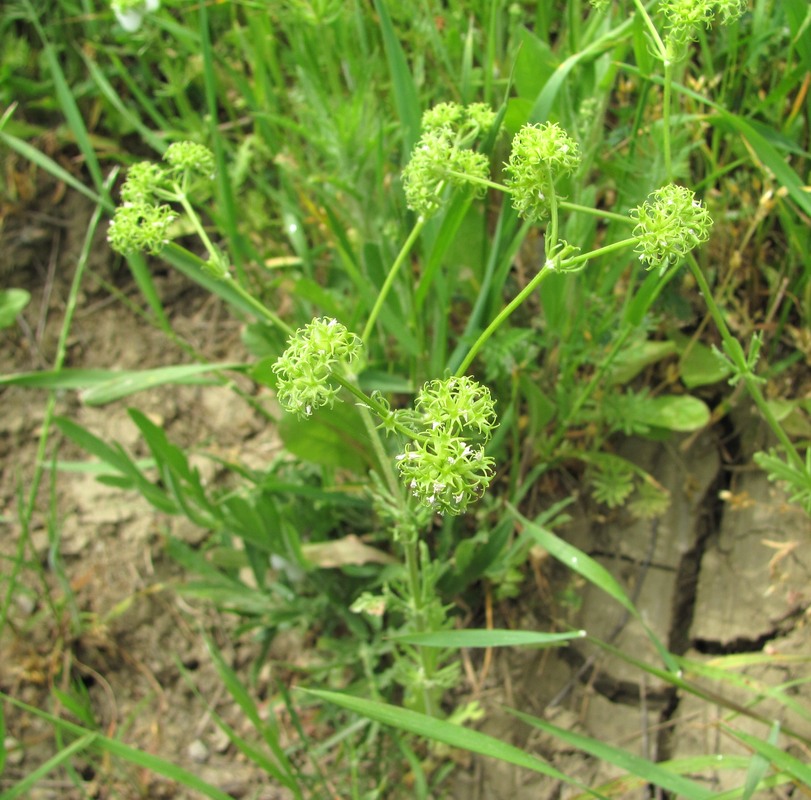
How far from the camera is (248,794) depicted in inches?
72.7

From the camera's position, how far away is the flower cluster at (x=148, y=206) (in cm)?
121

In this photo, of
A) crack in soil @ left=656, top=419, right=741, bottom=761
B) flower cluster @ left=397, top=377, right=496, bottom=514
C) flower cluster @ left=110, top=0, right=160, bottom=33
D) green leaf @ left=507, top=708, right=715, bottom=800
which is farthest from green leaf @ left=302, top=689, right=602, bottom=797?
flower cluster @ left=110, top=0, right=160, bottom=33

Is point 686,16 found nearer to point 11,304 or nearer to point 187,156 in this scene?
point 187,156

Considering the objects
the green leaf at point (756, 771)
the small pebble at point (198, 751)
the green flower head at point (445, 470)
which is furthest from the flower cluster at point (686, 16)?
the small pebble at point (198, 751)

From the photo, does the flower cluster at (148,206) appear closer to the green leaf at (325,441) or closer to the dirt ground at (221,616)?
the green leaf at (325,441)

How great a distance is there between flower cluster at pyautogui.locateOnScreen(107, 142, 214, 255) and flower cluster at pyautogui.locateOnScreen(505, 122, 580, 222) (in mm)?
521

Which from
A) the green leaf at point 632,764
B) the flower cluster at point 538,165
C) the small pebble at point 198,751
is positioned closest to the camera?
the flower cluster at point 538,165

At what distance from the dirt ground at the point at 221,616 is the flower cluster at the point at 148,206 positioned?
3.06 feet

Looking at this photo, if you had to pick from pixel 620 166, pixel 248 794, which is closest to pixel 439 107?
pixel 620 166

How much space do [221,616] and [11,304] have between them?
1098mm

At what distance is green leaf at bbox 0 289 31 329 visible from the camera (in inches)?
90.6

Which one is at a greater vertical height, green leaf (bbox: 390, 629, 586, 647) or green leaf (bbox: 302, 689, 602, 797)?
green leaf (bbox: 390, 629, 586, 647)

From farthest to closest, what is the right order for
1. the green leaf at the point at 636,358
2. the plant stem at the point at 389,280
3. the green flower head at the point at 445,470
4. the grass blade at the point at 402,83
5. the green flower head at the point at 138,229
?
the green leaf at the point at 636,358
the grass blade at the point at 402,83
the green flower head at the point at 138,229
the plant stem at the point at 389,280
the green flower head at the point at 445,470

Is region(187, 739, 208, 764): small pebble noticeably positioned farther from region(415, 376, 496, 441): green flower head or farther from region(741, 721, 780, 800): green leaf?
region(415, 376, 496, 441): green flower head
